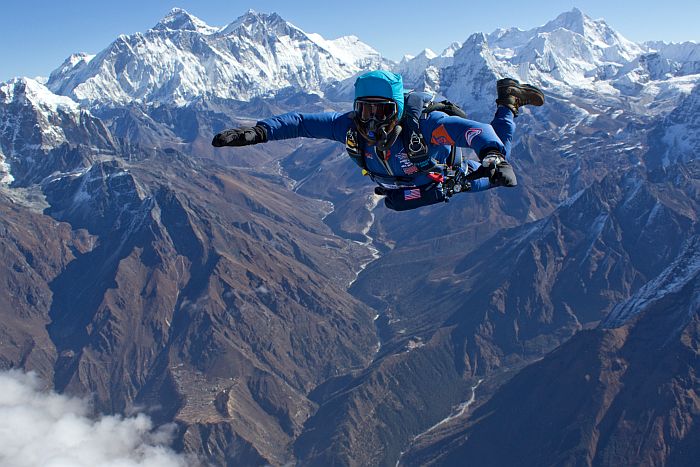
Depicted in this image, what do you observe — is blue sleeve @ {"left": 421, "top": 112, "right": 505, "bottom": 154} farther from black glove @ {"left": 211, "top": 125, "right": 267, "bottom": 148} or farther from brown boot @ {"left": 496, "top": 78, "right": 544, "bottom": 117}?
black glove @ {"left": 211, "top": 125, "right": 267, "bottom": 148}


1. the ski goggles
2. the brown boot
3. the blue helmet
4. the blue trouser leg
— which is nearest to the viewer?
the blue helmet

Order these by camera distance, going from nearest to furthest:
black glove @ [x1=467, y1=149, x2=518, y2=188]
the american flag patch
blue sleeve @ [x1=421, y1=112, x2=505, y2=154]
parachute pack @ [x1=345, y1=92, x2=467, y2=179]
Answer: black glove @ [x1=467, y1=149, x2=518, y2=188] → blue sleeve @ [x1=421, y1=112, x2=505, y2=154] → parachute pack @ [x1=345, y1=92, x2=467, y2=179] → the american flag patch

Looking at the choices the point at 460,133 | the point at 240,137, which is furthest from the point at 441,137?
the point at 240,137

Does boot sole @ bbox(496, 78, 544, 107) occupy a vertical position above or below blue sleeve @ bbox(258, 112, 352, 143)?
above

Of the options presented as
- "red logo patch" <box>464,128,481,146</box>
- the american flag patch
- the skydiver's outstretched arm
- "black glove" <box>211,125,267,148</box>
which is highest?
the skydiver's outstretched arm

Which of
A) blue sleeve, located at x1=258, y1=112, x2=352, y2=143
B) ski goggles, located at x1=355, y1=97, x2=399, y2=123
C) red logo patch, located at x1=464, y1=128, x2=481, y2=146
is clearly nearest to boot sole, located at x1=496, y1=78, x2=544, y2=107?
red logo patch, located at x1=464, y1=128, x2=481, y2=146

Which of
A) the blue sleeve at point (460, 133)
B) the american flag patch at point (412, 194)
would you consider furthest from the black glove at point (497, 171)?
the american flag patch at point (412, 194)

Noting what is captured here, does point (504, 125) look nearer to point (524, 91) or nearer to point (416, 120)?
point (524, 91)
